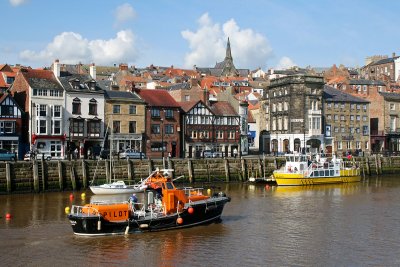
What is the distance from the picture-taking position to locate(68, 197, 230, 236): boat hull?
31.4m

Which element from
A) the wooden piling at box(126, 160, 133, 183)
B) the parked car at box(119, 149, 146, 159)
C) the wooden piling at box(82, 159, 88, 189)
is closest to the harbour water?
the wooden piling at box(82, 159, 88, 189)

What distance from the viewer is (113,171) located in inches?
2277

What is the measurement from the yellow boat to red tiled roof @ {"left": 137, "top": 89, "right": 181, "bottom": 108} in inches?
707

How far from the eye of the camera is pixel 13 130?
64.9 metres

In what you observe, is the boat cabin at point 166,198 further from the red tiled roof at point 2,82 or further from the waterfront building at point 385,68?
the waterfront building at point 385,68

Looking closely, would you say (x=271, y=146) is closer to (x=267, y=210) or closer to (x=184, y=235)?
(x=267, y=210)

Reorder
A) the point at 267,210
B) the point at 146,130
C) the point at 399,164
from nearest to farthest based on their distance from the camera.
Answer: the point at 267,210 < the point at 146,130 < the point at 399,164

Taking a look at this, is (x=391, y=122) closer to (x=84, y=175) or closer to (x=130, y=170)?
(x=130, y=170)

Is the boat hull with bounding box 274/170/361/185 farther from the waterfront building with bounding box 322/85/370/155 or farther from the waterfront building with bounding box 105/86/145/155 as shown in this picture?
the waterfront building with bounding box 322/85/370/155

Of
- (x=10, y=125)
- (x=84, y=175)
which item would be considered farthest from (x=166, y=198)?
(x=10, y=125)

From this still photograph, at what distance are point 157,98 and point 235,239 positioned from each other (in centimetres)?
4642

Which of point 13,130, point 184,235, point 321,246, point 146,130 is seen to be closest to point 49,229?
point 184,235

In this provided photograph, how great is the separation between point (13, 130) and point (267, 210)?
1374 inches

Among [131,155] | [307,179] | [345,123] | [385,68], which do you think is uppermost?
[385,68]
